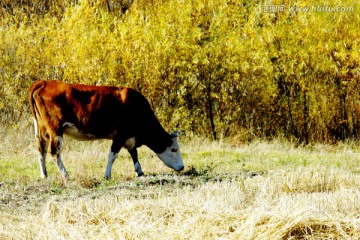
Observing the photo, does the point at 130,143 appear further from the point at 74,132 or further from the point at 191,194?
the point at 191,194

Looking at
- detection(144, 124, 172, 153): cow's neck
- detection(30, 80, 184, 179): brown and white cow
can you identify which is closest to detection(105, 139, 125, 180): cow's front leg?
detection(30, 80, 184, 179): brown and white cow

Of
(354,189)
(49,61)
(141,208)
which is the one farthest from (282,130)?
(141,208)

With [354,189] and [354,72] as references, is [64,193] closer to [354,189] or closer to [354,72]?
[354,189]

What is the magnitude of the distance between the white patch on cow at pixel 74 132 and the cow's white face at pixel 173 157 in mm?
1400

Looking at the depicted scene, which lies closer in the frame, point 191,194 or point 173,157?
point 191,194

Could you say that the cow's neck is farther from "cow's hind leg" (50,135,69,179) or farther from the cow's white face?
"cow's hind leg" (50,135,69,179)

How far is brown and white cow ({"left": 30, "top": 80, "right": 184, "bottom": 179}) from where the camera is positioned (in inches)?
440

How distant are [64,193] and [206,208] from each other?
11.1 feet

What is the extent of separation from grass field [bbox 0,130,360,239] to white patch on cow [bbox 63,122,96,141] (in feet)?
1.92

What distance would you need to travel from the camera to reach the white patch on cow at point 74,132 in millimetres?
11289

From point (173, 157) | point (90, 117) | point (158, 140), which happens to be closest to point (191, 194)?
point (90, 117)

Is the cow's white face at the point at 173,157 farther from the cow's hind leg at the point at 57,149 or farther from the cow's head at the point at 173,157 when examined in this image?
the cow's hind leg at the point at 57,149

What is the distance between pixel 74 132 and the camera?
1137 centimetres

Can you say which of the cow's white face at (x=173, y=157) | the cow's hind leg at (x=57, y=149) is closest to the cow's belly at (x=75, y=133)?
the cow's hind leg at (x=57, y=149)
